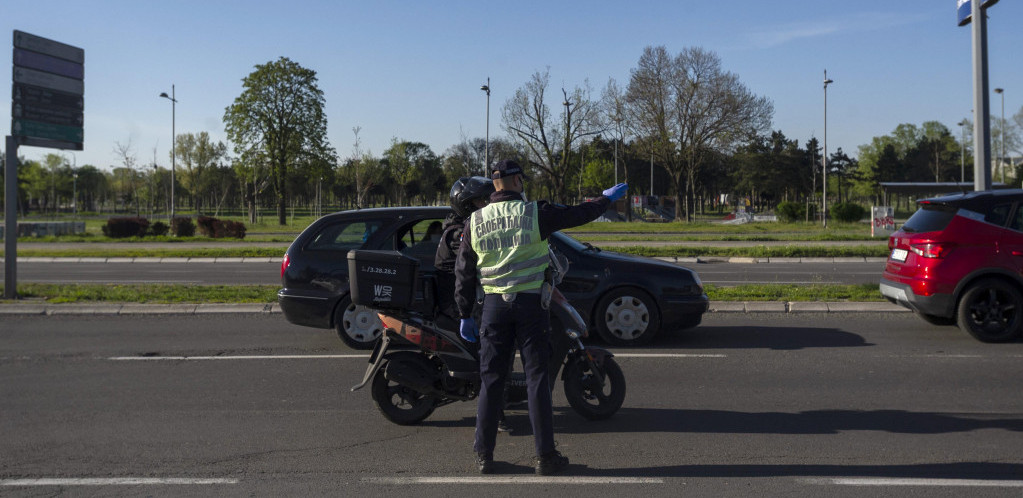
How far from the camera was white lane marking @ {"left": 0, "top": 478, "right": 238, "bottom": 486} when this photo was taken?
461 cm

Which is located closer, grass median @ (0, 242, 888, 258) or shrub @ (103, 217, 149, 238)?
grass median @ (0, 242, 888, 258)

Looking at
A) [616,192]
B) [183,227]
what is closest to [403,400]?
[616,192]

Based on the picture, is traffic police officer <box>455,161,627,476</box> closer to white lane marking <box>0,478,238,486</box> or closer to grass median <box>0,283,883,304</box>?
white lane marking <box>0,478,238,486</box>

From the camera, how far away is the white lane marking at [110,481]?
181 inches

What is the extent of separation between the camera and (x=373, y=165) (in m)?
55.7

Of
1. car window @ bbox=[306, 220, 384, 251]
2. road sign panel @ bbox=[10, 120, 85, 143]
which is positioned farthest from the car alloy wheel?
road sign panel @ bbox=[10, 120, 85, 143]

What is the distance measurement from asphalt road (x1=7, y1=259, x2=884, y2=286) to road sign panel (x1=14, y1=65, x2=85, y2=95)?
448 cm

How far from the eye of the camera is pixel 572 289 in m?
8.66

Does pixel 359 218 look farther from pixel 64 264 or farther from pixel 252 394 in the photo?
pixel 64 264

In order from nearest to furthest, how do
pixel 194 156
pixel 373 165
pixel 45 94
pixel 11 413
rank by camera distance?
pixel 11 413, pixel 45 94, pixel 373 165, pixel 194 156

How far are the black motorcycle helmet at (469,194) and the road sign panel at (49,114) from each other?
1078cm

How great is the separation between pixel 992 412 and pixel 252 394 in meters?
5.69

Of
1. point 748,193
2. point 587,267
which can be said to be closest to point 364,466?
point 587,267

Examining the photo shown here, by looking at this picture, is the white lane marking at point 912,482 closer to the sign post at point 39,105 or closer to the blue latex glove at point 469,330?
the blue latex glove at point 469,330
